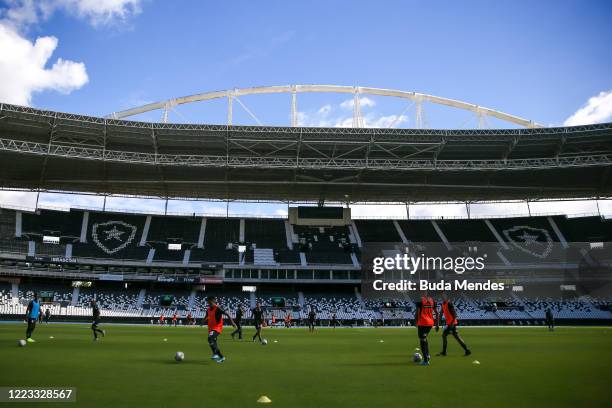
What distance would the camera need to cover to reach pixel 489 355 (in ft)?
55.8

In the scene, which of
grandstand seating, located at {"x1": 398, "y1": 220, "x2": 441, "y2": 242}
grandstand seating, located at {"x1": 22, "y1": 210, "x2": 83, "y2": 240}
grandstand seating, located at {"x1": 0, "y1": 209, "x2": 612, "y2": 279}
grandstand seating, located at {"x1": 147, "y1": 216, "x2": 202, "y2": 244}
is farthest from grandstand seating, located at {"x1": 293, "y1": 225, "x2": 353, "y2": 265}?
grandstand seating, located at {"x1": 22, "y1": 210, "x2": 83, "y2": 240}

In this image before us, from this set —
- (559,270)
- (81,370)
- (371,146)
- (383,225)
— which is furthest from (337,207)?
(81,370)

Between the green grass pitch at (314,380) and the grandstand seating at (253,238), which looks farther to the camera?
the grandstand seating at (253,238)

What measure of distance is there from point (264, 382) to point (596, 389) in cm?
612

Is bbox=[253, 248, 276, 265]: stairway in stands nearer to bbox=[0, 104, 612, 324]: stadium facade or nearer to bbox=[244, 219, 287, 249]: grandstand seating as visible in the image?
bbox=[0, 104, 612, 324]: stadium facade

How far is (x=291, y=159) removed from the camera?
53375mm

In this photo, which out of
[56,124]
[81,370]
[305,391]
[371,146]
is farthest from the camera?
[371,146]

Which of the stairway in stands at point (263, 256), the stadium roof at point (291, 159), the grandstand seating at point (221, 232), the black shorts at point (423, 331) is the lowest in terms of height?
the black shorts at point (423, 331)

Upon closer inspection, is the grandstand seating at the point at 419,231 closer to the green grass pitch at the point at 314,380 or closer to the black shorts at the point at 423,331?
the green grass pitch at the point at 314,380


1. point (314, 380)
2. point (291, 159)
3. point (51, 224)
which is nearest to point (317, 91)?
point (291, 159)

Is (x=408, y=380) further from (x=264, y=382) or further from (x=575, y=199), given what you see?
(x=575, y=199)

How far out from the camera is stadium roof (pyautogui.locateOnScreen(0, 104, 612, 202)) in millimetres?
49062

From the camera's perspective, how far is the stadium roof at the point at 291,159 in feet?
161

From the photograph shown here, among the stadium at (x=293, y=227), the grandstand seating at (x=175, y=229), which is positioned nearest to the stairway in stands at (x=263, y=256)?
the stadium at (x=293, y=227)
